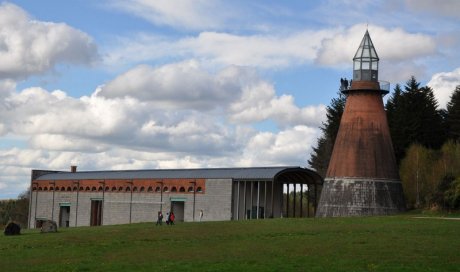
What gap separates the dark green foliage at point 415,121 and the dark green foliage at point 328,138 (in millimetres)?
8780

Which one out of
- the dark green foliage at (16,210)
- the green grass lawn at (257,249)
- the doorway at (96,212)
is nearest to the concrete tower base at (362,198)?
the green grass lawn at (257,249)

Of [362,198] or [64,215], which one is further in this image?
[64,215]

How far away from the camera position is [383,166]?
162 feet

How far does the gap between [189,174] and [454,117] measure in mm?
28201

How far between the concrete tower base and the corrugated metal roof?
4.60 m

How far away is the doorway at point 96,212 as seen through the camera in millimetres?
69938

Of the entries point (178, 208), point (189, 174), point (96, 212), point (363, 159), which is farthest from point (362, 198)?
point (96, 212)

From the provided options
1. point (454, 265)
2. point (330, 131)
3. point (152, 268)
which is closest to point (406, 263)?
point (454, 265)

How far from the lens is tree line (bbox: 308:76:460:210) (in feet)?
189

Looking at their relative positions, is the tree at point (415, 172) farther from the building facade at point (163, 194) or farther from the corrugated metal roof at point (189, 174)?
the corrugated metal roof at point (189, 174)

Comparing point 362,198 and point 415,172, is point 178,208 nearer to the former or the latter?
point 362,198

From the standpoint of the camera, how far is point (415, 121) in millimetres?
65500

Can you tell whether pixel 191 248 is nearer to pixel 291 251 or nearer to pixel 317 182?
pixel 291 251

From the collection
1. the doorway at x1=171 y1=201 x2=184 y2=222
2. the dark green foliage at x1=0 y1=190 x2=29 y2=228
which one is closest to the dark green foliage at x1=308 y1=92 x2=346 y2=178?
the doorway at x1=171 y1=201 x2=184 y2=222
